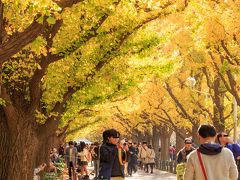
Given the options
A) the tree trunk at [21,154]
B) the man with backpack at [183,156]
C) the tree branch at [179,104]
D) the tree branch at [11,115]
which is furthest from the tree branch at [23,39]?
the tree branch at [179,104]

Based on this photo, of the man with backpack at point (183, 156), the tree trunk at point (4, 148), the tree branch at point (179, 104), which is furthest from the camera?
the tree branch at point (179, 104)

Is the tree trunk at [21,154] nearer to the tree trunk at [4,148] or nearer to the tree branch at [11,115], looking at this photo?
the tree branch at [11,115]

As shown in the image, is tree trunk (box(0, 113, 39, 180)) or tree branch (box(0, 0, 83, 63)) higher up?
tree branch (box(0, 0, 83, 63))

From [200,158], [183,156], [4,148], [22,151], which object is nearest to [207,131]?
[200,158]

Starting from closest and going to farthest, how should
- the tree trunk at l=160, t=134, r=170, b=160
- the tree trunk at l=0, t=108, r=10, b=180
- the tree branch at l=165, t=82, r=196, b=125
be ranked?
the tree trunk at l=0, t=108, r=10, b=180 → the tree branch at l=165, t=82, r=196, b=125 → the tree trunk at l=160, t=134, r=170, b=160

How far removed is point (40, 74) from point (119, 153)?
4377 millimetres

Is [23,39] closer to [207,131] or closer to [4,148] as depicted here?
[207,131]

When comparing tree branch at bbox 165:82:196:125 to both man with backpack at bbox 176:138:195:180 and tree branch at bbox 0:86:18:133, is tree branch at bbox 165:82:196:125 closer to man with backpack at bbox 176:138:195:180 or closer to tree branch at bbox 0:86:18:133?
man with backpack at bbox 176:138:195:180

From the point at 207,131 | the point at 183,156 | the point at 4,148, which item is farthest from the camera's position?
the point at 4,148

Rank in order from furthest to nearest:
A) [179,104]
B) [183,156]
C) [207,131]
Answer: [179,104] → [183,156] → [207,131]

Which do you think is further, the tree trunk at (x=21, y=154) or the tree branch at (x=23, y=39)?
the tree trunk at (x=21, y=154)

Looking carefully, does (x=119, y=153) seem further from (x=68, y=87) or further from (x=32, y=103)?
(x=68, y=87)

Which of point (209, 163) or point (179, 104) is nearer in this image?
point (209, 163)

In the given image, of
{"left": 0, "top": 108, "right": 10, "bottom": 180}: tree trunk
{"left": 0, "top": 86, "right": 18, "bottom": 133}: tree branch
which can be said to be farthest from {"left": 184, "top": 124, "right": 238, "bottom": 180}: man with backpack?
{"left": 0, "top": 108, "right": 10, "bottom": 180}: tree trunk
